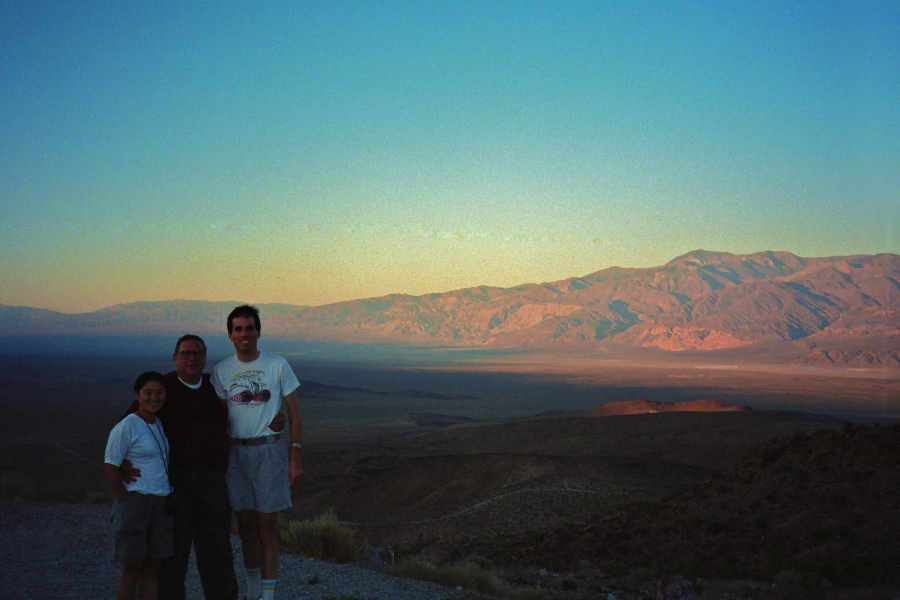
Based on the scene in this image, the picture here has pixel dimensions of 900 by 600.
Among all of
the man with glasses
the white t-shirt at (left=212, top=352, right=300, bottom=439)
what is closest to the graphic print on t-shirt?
the white t-shirt at (left=212, top=352, right=300, bottom=439)

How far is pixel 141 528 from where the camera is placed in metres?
4.52

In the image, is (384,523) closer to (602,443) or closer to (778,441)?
(778,441)

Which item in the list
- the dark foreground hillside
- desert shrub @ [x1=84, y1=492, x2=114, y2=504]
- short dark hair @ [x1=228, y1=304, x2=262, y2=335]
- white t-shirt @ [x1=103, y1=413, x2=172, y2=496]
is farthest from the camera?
desert shrub @ [x1=84, y1=492, x2=114, y2=504]

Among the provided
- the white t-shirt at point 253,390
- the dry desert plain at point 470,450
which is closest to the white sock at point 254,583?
the white t-shirt at point 253,390

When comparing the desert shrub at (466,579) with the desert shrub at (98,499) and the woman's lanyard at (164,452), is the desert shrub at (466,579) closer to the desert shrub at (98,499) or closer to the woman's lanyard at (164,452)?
the woman's lanyard at (164,452)

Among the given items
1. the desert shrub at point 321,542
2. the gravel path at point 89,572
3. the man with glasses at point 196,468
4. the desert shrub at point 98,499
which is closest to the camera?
the man with glasses at point 196,468

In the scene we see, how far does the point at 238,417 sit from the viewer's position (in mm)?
4906

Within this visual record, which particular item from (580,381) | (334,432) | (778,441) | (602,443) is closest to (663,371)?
(580,381)

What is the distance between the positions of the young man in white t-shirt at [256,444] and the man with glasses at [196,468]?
99 mm

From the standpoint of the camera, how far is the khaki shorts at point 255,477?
16.1 feet

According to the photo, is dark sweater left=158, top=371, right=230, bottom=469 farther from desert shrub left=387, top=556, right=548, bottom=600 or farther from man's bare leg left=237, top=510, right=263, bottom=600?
desert shrub left=387, top=556, right=548, bottom=600

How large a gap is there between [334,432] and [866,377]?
10382 cm

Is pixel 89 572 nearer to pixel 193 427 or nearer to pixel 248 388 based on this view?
pixel 193 427

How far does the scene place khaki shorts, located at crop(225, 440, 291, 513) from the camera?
16.1 ft
